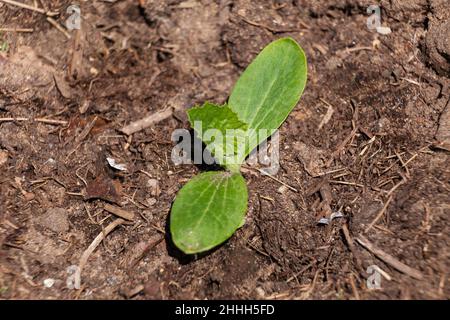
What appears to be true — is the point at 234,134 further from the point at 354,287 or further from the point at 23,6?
the point at 23,6

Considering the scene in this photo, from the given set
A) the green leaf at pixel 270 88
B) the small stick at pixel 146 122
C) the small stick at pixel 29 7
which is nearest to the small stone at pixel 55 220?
the small stick at pixel 146 122

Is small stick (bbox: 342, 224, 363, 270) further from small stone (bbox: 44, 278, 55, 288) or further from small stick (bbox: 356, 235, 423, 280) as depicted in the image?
small stone (bbox: 44, 278, 55, 288)

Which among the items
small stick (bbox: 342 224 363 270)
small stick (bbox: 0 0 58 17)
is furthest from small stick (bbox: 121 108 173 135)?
small stick (bbox: 342 224 363 270)

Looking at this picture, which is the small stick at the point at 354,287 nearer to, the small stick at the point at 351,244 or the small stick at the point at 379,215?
the small stick at the point at 351,244

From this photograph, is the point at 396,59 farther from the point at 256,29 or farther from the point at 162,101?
the point at 162,101

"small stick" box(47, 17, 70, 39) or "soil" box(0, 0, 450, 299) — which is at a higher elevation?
"small stick" box(47, 17, 70, 39)
